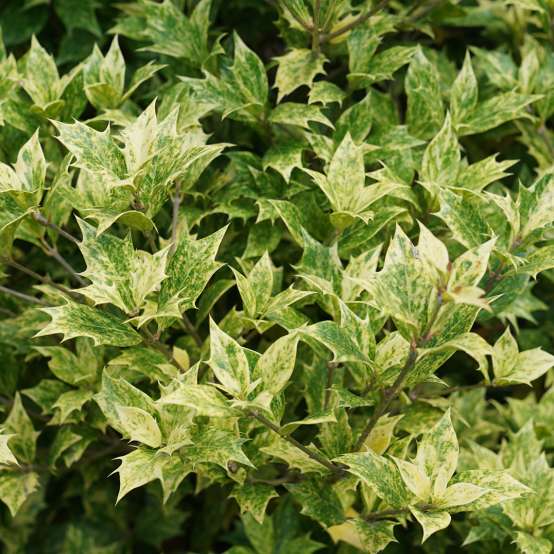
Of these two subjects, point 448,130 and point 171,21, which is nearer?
point 448,130

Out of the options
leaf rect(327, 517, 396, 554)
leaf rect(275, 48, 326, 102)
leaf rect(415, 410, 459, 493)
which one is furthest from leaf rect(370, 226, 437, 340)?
leaf rect(275, 48, 326, 102)

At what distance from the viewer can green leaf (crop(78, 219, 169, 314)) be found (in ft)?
4.56

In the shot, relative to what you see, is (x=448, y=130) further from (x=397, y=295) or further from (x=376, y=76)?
(x=397, y=295)

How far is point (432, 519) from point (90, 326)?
64cm

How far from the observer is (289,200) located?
180 centimetres

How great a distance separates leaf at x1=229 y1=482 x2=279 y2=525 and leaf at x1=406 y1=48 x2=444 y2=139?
2.91 ft

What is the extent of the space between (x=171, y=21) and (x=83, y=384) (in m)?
0.88

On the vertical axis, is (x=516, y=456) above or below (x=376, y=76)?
below

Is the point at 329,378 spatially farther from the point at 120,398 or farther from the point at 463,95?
the point at 463,95

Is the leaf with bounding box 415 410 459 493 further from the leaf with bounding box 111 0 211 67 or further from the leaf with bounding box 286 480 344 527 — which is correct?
the leaf with bounding box 111 0 211 67

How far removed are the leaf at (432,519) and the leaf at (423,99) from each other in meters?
0.95

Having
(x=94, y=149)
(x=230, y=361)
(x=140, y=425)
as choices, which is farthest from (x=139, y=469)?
(x=94, y=149)

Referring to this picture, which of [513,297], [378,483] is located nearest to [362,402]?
[378,483]

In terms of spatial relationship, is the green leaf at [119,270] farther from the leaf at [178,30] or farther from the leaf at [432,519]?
the leaf at [178,30]
